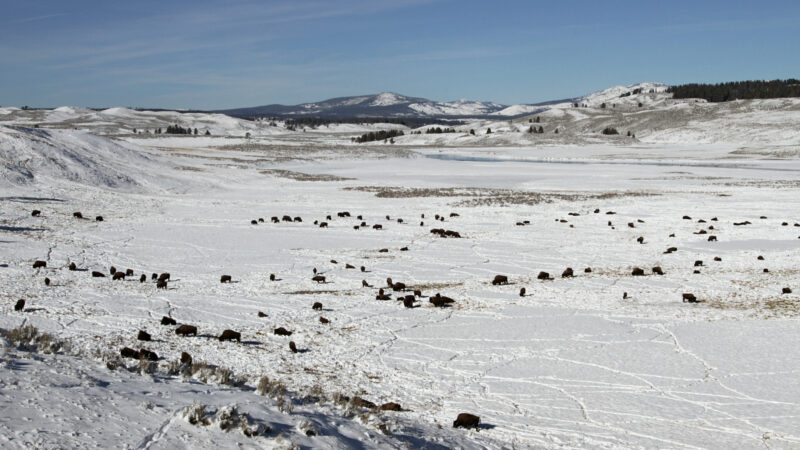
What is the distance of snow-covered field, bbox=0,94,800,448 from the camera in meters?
6.32

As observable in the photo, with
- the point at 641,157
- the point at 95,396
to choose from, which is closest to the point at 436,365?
the point at 95,396

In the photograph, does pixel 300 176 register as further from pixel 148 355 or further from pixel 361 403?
pixel 361 403

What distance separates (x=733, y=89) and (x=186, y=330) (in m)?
169

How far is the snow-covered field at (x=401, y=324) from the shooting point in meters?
6.32

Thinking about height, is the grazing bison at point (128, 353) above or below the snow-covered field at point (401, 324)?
above

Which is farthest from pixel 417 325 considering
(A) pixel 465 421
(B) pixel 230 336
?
(A) pixel 465 421

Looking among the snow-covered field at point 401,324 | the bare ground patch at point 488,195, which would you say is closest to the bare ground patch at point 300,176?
the bare ground patch at point 488,195

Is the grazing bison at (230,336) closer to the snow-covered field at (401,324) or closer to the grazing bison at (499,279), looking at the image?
the snow-covered field at (401,324)

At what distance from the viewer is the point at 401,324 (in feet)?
38.1

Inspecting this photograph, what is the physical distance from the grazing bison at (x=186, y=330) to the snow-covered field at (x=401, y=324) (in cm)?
17

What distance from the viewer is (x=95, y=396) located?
5.76 metres

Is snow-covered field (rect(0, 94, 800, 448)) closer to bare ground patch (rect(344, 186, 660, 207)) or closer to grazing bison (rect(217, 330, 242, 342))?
grazing bison (rect(217, 330, 242, 342))

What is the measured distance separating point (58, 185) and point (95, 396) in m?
27.6

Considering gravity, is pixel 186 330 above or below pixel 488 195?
below
